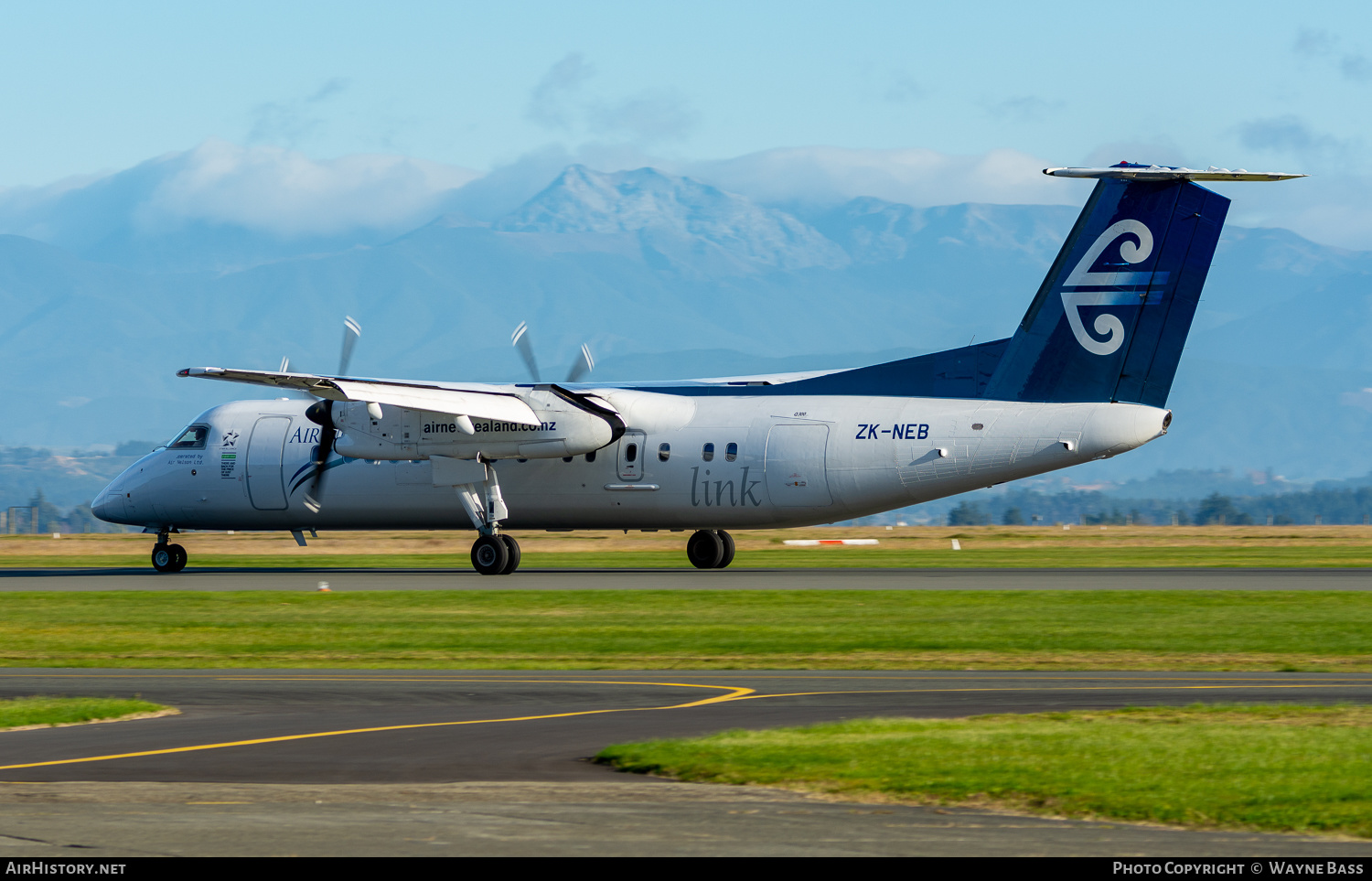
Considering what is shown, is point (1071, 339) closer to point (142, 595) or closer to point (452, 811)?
point (142, 595)

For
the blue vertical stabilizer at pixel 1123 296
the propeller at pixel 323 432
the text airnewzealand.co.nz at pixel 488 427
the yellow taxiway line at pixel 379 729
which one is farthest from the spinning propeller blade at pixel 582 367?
the yellow taxiway line at pixel 379 729

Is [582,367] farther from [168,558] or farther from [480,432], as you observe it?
[168,558]

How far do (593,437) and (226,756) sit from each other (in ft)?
90.5

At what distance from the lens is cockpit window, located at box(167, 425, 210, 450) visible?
47125mm

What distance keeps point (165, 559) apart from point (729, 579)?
17.6 metres

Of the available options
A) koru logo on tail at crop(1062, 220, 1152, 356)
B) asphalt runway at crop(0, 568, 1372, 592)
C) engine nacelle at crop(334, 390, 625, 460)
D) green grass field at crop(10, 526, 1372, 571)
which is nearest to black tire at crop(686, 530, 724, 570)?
asphalt runway at crop(0, 568, 1372, 592)

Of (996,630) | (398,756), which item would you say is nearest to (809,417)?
(996,630)

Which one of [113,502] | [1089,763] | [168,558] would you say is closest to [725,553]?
[168,558]

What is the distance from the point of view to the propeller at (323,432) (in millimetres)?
43656

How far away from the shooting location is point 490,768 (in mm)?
14133

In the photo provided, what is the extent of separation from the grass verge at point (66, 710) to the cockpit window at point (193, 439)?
28307 millimetres

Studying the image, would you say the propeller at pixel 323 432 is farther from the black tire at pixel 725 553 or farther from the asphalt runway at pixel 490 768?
the asphalt runway at pixel 490 768

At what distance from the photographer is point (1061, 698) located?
18812mm

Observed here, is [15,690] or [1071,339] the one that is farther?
[1071,339]
